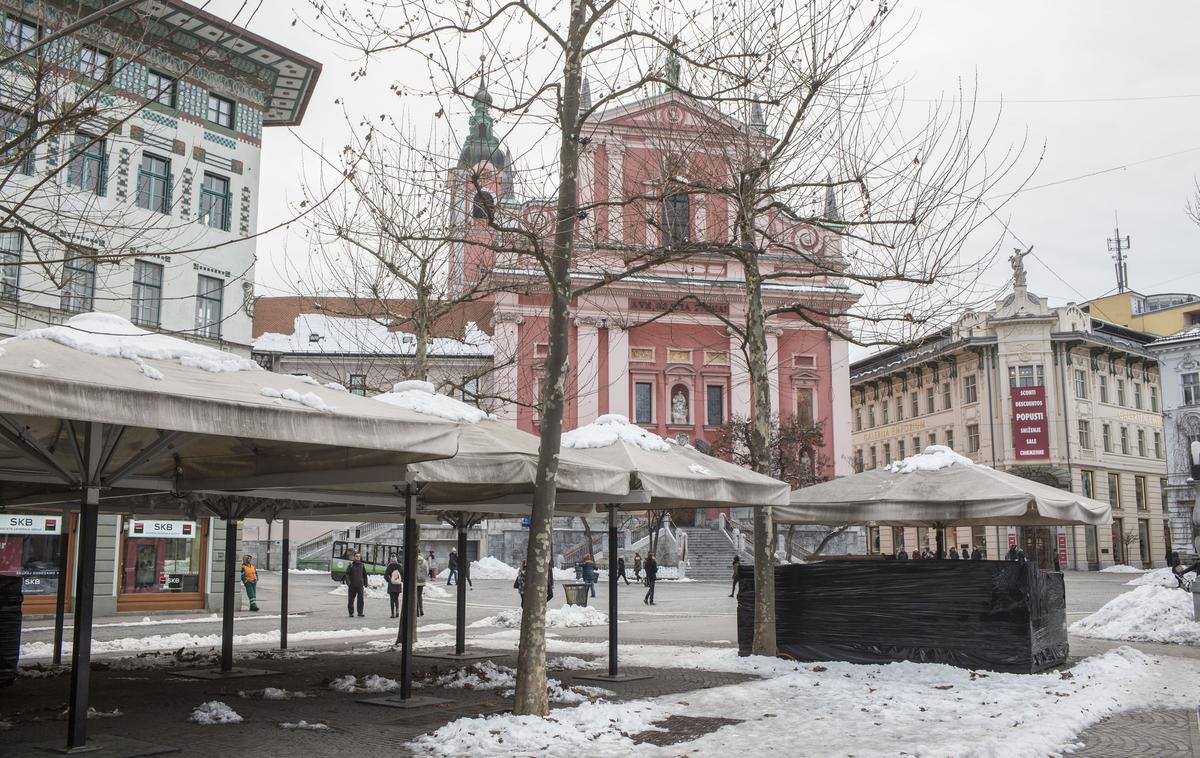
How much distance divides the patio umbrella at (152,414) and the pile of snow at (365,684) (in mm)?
2787

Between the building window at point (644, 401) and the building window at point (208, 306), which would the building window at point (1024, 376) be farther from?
the building window at point (208, 306)

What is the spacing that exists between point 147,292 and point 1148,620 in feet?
78.8

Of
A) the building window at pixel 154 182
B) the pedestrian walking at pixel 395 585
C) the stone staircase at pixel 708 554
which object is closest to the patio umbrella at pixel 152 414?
the pedestrian walking at pixel 395 585

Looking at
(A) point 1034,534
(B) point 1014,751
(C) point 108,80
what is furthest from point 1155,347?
(C) point 108,80

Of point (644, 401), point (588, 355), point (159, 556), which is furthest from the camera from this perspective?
point (644, 401)

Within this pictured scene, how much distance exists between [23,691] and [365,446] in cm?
615

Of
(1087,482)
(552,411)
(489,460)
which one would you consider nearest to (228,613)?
(489,460)

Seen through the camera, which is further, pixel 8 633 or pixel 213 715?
pixel 8 633

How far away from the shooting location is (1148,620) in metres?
18.9

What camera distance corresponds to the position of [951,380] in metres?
70.4

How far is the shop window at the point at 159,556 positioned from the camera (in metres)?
27.2

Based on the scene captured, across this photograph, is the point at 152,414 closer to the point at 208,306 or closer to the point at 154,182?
the point at 154,182

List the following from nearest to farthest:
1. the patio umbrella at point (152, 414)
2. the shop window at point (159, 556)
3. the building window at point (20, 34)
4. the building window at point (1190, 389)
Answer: the patio umbrella at point (152, 414) < the building window at point (20, 34) < the shop window at point (159, 556) < the building window at point (1190, 389)

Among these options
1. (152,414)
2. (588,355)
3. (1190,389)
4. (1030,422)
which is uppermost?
(588,355)
